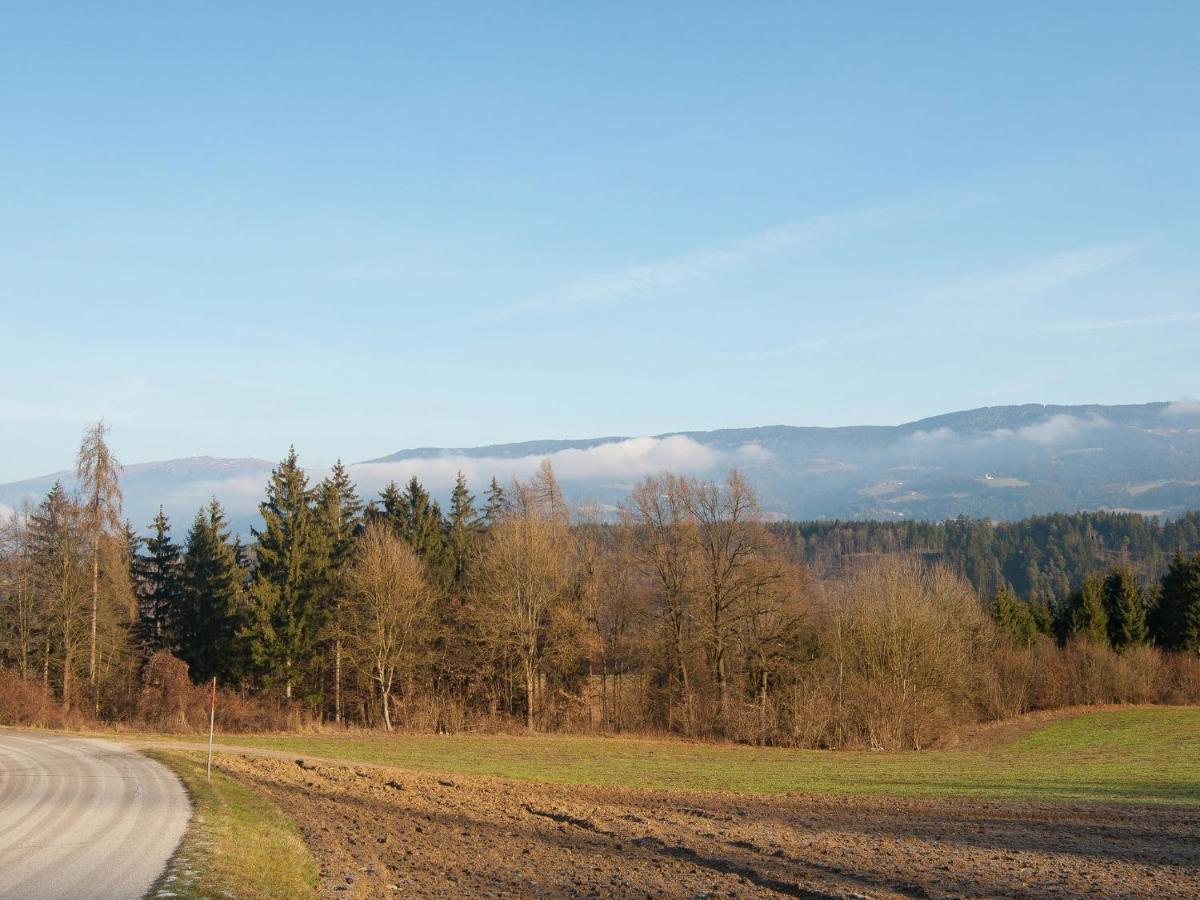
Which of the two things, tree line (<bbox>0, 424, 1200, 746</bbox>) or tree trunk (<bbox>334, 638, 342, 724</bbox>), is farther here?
tree trunk (<bbox>334, 638, 342, 724</bbox>)

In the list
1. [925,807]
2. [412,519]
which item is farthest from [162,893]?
[412,519]

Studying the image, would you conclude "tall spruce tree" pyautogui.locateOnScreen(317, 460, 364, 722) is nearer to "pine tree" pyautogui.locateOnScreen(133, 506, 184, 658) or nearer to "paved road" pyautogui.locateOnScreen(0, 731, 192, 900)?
"pine tree" pyautogui.locateOnScreen(133, 506, 184, 658)

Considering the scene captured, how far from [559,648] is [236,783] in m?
Result: 31.3

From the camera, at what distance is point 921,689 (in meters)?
51.8

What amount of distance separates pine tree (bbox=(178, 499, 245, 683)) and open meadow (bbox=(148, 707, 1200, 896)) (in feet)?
51.9

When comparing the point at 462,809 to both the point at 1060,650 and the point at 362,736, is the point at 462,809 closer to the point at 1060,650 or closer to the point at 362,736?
the point at 362,736

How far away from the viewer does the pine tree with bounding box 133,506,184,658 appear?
6241cm

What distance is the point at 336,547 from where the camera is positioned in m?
60.7

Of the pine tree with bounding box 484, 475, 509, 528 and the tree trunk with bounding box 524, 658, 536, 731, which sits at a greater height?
the pine tree with bounding box 484, 475, 509, 528

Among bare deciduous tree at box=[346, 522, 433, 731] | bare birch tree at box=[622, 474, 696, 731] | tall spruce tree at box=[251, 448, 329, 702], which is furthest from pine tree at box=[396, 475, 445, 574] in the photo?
bare birch tree at box=[622, 474, 696, 731]

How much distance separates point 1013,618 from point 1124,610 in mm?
9310

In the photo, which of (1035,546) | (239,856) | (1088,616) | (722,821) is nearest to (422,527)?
(722,821)

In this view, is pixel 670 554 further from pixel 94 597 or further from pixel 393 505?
pixel 94 597

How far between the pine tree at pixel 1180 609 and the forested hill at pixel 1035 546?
248 ft
